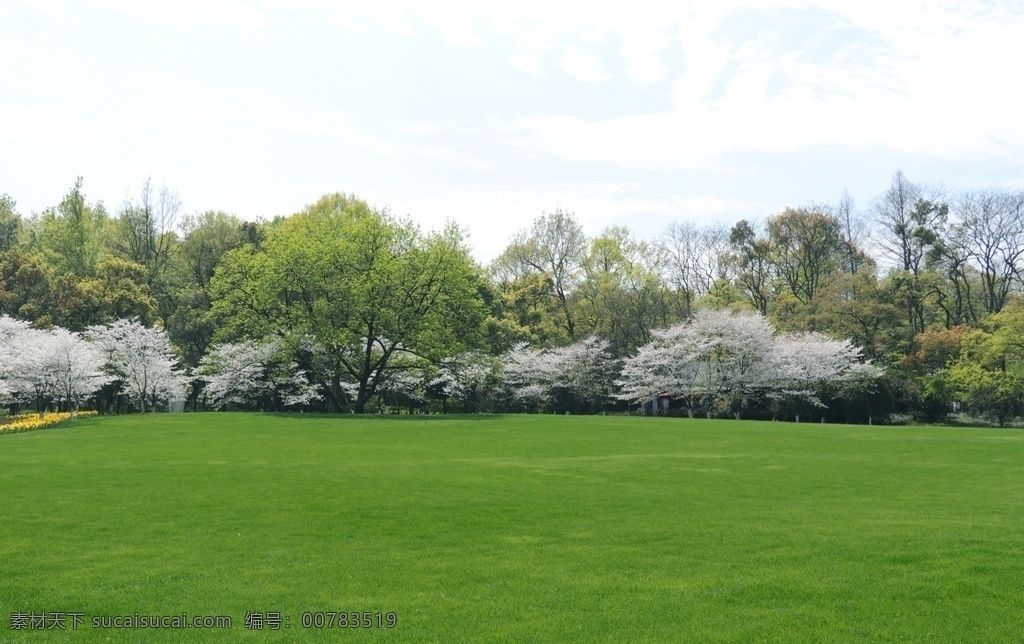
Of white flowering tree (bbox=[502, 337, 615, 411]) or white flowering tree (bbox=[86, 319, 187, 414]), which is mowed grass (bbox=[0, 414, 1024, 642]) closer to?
white flowering tree (bbox=[86, 319, 187, 414])

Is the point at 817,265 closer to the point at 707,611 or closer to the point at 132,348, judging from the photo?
the point at 132,348

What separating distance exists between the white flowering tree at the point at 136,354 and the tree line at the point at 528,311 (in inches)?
24.7

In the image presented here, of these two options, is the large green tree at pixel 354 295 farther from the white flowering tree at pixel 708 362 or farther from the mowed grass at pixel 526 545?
the mowed grass at pixel 526 545

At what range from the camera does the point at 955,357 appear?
2227 inches

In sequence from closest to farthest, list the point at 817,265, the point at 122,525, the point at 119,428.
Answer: the point at 122,525 → the point at 119,428 → the point at 817,265

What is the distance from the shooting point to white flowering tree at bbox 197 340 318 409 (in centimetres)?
5284

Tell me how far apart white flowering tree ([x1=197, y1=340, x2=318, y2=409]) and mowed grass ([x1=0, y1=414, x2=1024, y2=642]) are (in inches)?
1132

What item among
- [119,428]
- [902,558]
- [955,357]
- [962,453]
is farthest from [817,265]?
[902,558]

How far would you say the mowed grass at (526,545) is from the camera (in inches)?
321

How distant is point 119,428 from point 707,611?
113 feet

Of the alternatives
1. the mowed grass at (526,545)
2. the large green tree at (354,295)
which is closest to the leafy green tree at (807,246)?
the large green tree at (354,295)

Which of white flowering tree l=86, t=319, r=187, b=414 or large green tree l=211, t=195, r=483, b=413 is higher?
large green tree l=211, t=195, r=483, b=413

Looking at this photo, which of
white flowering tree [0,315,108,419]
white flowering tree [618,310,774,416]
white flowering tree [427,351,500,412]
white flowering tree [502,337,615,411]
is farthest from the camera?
white flowering tree [502,337,615,411]

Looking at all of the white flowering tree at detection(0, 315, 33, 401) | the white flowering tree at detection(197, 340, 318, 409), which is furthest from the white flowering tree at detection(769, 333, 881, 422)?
the white flowering tree at detection(0, 315, 33, 401)
